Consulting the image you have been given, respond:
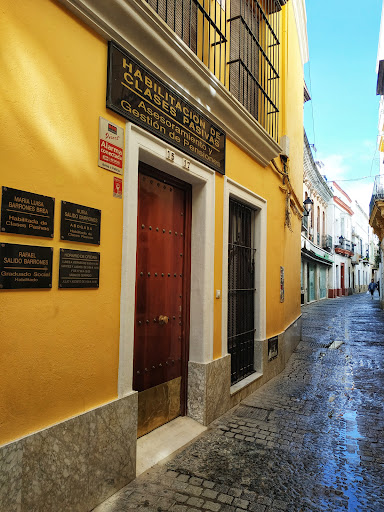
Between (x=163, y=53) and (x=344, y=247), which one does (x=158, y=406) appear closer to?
(x=163, y=53)

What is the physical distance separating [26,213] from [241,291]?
3.78 metres

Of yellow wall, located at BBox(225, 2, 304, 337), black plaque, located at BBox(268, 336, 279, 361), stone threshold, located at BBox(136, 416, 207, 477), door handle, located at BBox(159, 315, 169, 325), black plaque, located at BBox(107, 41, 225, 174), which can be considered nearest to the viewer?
black plaque, located at BBox(107, 41, 225, 174)

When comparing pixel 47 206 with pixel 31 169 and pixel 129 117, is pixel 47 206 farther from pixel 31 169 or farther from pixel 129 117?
pixel 129 117

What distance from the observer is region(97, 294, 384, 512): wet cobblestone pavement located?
107 inches

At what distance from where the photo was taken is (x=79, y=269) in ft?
8.40

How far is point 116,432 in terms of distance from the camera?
2768mm

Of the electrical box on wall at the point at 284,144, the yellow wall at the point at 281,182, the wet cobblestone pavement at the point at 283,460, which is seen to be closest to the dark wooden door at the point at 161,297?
the wet cobblestone pavement at the point at 283,460

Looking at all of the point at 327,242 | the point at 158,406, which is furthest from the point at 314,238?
the point at 158,406

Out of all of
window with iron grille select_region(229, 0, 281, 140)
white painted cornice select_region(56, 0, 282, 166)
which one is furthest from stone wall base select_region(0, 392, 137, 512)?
window with iron grille select_region(229, 0, 281, 140)

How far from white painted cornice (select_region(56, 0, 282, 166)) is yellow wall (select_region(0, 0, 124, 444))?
0.45ft

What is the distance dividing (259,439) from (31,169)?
3.27m

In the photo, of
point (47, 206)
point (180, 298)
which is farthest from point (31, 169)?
point (180, 298)

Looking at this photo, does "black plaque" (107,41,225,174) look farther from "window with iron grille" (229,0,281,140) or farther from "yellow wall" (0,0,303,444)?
"window with iron grille" (229,0,281,140)

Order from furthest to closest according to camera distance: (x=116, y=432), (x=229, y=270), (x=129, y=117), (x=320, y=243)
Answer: (x=320, y=243), (x=229, y=270), (x=129, y=117), (x=116, y=432)
